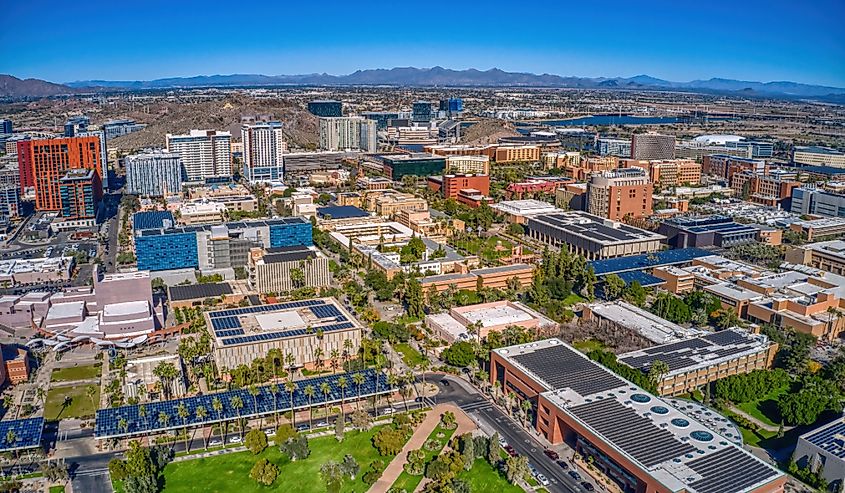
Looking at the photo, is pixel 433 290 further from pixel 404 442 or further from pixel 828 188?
pixel 828 188

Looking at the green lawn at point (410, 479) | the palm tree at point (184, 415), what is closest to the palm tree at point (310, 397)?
the palm tree at point (184, 415)

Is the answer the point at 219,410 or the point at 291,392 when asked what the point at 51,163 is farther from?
the point at 291,392

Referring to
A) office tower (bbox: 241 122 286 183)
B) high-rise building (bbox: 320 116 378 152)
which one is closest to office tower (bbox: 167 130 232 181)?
office tower (bbox: 241 122 286 183)

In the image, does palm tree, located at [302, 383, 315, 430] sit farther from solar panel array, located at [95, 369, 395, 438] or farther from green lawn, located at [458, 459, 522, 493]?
green lawn, located at [458, 459, 522, 493]

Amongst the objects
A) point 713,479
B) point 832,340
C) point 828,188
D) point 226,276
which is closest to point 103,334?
point 226,276

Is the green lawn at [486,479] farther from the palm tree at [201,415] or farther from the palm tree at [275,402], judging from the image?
the palm tree at [201,415]

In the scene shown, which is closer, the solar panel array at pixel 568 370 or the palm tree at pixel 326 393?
the solar panel array at pixel 568 370
